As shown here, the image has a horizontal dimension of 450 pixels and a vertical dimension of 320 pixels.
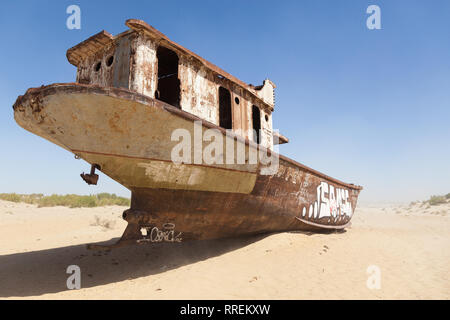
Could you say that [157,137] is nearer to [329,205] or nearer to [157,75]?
[157,75]

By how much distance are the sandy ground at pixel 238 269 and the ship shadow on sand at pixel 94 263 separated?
0.02 meters

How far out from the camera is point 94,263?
5004 mm

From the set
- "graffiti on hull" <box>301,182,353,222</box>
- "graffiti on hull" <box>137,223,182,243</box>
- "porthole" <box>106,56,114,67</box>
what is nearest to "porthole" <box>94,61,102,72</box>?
"porthole" <box>106,56,114,67</box>

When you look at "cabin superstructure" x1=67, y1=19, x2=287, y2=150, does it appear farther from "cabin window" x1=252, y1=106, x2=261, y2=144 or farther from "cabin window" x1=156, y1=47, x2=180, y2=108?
"cabin window" x1=156, y1=47, x2=180, y2=108

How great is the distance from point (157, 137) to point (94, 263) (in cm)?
303

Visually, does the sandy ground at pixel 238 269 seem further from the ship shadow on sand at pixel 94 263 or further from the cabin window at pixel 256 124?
the cabin window at pixel 256 124

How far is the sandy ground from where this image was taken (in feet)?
11.1

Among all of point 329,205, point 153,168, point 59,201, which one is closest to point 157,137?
point 153,168

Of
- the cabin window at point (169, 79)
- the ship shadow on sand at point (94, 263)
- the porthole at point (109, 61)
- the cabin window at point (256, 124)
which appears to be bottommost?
the ship shadow on sand at point (94, 263)

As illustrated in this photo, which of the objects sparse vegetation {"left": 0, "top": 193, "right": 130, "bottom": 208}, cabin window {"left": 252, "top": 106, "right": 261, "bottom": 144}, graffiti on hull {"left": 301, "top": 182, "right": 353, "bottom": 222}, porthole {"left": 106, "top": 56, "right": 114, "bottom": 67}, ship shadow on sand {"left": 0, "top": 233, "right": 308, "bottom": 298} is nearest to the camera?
ship shadow on sand {"left": 0, "top": 233, "right": 308, "bottom": 298}

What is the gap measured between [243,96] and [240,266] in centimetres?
380

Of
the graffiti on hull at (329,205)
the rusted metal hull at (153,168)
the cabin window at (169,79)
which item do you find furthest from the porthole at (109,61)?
the graffiti on hull at (329,205)

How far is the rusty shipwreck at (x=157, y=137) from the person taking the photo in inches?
135

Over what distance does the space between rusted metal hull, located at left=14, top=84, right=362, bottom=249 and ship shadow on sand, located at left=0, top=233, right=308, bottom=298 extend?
1.82 feet
